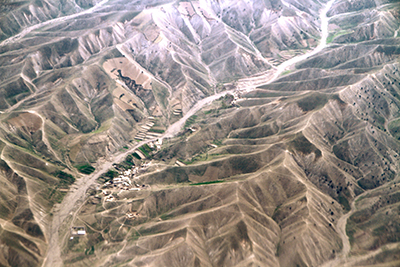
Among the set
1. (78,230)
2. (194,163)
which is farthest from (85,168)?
(194,163)

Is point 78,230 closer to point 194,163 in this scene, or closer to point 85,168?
point 85,168

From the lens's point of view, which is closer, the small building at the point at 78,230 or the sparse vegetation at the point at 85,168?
the small building at the point at 78,230

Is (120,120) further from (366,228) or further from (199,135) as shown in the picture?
(366,228)

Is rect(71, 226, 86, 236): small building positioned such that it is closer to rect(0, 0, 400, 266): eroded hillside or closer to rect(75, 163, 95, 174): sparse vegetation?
rect(0, 0, 400, 266): eroded hillside

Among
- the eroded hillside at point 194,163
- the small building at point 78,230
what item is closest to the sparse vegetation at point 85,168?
the eroded hillside at point 194,163

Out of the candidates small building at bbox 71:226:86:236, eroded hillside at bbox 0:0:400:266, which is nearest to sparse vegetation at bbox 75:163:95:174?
eroded hillside at bbox 0:0:400:266

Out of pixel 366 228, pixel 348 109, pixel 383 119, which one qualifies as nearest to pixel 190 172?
pixel 366 228

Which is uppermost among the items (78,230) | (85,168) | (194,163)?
(85,168)

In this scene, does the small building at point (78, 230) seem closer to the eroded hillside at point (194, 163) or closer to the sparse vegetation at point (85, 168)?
the eroded hillside at point (194, 163)

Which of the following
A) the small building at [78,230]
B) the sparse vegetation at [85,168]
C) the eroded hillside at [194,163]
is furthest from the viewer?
the sparse vegetation at [85,168]

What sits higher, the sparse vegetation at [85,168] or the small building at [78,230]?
the sparse vegetation at [85,168]
